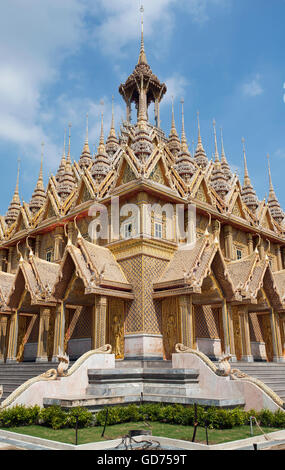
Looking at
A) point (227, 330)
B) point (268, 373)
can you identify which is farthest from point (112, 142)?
point (268, 373)

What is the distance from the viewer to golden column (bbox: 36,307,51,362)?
17.4 meters

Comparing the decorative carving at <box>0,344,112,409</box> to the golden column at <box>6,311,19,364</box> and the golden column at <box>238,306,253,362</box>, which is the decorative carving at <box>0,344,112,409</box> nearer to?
the golden column at <box>238,306,253,362</box>

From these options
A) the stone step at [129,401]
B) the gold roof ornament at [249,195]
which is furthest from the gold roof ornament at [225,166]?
the stone step at [129,401]

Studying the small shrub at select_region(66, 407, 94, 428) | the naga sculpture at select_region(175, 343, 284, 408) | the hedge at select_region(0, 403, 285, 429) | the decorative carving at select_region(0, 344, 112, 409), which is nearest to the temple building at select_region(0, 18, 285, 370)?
the decorative carving at select_region(0, 344, 112, 409)

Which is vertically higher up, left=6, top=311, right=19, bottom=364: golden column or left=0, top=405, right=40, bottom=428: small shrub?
left=6, top=311, right=19, bottom=364: golden column

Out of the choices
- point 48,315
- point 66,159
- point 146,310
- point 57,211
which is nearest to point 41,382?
point 146,310

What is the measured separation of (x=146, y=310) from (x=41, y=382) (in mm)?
5522

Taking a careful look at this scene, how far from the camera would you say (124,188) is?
1777cm

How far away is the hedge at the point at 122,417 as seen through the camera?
938 centimetres

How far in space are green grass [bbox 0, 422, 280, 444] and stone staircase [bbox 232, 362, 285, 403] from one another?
12.8ft

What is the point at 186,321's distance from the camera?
1460 cm

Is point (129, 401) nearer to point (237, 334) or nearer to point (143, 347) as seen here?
point (143, 347)

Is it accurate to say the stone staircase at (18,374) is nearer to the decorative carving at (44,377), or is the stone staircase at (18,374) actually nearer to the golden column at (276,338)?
the decorative carving at (44,377)

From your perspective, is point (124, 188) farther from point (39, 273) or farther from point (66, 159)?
point (66, 159)
